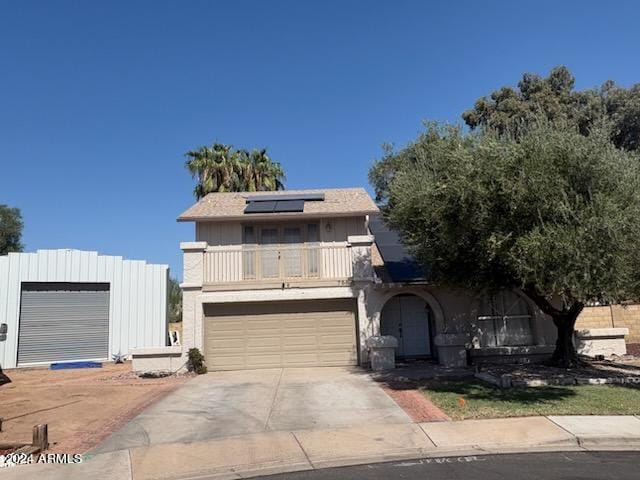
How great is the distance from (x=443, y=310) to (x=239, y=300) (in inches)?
257

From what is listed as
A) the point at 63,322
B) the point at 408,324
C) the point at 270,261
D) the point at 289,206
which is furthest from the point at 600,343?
the point at 63,322

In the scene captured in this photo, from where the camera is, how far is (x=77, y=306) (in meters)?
19.9

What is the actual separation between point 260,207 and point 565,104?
18.5 m

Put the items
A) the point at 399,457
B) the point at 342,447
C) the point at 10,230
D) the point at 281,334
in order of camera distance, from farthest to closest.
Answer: the point at 10,230, the point at 281,334, the point at 342,447, the point at 399,457

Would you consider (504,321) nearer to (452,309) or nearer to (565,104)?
(452,309)

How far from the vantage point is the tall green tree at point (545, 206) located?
9586 mm

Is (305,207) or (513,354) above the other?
(305,207)

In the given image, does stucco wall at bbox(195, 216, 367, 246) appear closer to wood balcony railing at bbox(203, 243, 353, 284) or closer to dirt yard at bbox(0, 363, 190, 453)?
wood balcony railing at bbox(203, 243, 353, 284)

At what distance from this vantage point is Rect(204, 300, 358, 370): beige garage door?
54.1 feet

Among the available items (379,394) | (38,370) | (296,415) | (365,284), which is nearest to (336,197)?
(365,284)

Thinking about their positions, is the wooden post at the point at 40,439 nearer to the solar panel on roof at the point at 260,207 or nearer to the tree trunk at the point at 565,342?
the solar panel on roof at the point at 260,207

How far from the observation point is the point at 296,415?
32.1 feet

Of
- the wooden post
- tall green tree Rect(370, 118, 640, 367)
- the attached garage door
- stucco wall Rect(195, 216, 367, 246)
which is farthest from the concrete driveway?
the attached garage door

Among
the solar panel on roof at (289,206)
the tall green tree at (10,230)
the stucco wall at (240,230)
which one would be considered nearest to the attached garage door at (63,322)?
the stucco wall at (240,230)
